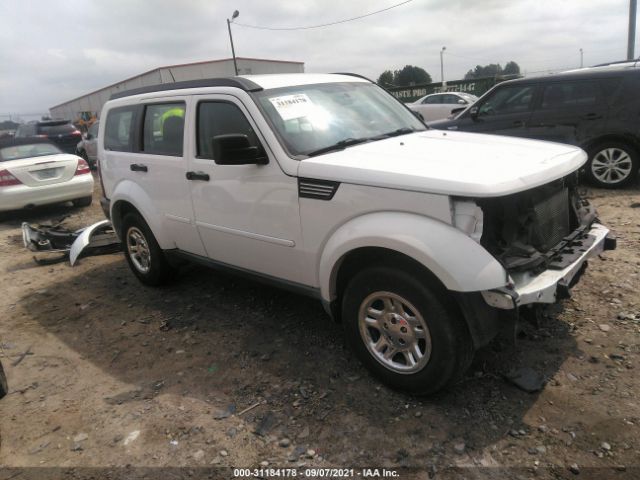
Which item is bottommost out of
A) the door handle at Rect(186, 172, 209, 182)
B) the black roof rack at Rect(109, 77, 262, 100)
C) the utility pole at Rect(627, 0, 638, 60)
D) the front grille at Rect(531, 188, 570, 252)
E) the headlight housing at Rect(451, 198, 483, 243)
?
the front grille at Rect(531, 188, 570, 252)

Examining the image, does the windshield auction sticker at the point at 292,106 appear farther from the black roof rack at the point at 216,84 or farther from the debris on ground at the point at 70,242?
the debris on ground at the point at 70,242

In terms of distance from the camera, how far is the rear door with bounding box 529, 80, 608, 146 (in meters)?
7.12

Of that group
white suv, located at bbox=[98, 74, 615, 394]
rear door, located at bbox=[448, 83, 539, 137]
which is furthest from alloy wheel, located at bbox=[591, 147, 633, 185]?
white suv, located at bbox=[98, 74, 615, 394]

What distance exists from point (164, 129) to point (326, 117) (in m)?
1.63

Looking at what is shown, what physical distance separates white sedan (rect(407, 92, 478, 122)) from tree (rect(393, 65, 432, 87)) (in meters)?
54.6

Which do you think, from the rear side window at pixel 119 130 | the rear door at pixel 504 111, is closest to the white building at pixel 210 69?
the rear door at pixel 504 111

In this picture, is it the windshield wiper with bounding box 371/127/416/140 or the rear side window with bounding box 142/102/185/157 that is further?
the rear side window with bounding box 142/102/185/157

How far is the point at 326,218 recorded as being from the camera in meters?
3.07

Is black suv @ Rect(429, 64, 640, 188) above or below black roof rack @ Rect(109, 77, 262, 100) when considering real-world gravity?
below

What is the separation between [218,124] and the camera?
3.82 metres

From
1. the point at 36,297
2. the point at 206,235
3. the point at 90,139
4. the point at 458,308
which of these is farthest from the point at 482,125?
the point at 90,139

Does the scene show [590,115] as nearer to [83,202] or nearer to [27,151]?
[83,202]

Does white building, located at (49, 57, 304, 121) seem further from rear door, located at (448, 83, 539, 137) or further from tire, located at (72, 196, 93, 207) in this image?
rear door, located at (448, 83, 539, 137)

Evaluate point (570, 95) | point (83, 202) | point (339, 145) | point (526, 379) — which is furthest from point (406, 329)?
point (83, 202)
